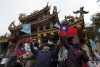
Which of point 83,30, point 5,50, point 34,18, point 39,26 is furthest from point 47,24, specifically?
point 5,50

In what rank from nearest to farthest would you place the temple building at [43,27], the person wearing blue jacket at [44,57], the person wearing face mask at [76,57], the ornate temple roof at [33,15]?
the person wearing face mask at [76,57] < the person wearing blue jacket at [44,57] < the temple building at [43,27] < the ornate temple roof at [33,15]

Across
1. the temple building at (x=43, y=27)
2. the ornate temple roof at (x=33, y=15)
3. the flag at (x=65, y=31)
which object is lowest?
the flag at (x=65, y=31)

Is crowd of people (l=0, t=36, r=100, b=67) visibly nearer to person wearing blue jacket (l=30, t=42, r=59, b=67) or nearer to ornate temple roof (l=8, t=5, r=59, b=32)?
person wearing blue jacket (l=30, t=42, r=59, b=67)

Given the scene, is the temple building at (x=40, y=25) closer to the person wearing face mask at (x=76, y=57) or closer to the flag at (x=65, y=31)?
the flag at (x=65, y=31)

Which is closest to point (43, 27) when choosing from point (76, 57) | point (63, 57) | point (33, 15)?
point (33, 15)

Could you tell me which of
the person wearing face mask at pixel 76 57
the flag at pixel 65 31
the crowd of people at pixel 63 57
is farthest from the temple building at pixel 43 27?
the person wearing face mask at pixel 76 57

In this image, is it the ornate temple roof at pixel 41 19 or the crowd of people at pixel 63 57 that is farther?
the ornate temple roof at pixel 41 19

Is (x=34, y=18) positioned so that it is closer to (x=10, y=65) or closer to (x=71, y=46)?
(x=10, y=65)

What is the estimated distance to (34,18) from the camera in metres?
23.3

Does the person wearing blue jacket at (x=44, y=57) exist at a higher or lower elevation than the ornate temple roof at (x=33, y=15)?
lower

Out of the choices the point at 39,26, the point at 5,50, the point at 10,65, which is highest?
the point at 39,26

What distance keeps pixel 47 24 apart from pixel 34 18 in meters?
2.85

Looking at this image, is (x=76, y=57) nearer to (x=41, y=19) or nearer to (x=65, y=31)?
(x=65, y=31)

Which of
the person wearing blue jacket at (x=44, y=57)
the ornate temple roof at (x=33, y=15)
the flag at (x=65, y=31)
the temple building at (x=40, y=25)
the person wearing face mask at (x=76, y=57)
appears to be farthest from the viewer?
the ornate temple roof at (x=33, y=15)
